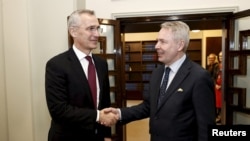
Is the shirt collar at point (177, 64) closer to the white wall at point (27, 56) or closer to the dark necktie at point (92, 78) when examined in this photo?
the dark necktie at point (92, 78)

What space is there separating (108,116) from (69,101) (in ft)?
1.05

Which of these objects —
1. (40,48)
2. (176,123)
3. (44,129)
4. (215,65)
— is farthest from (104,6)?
(215,65)

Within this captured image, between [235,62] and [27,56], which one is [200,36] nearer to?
[235,62]

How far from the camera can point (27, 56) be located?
3168mm

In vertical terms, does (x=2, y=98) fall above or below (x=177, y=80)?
below

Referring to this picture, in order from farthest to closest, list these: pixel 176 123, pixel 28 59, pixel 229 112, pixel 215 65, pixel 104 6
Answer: pixel 215 65
pixel 104 6
pixel 229 112
pixel 28 59
pixel 176 123

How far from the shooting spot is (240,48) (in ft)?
10.6

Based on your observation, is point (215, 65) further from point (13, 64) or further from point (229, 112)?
point (13, 64)

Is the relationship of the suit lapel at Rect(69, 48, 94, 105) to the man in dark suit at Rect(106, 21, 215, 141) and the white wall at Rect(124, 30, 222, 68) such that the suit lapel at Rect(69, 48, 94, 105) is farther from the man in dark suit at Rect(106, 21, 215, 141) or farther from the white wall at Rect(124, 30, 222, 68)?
the white wall at Rect(124, 30, 222, 68)

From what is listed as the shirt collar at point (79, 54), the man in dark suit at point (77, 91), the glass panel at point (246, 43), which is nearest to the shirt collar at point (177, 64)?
the man in dark suit at point (77, 91)

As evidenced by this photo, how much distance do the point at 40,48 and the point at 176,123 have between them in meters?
2.12

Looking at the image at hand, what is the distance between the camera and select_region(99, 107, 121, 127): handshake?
6.20ft

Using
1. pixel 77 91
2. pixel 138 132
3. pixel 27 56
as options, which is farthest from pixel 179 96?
pixel 138 132

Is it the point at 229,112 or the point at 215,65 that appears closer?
the point at 229,112
